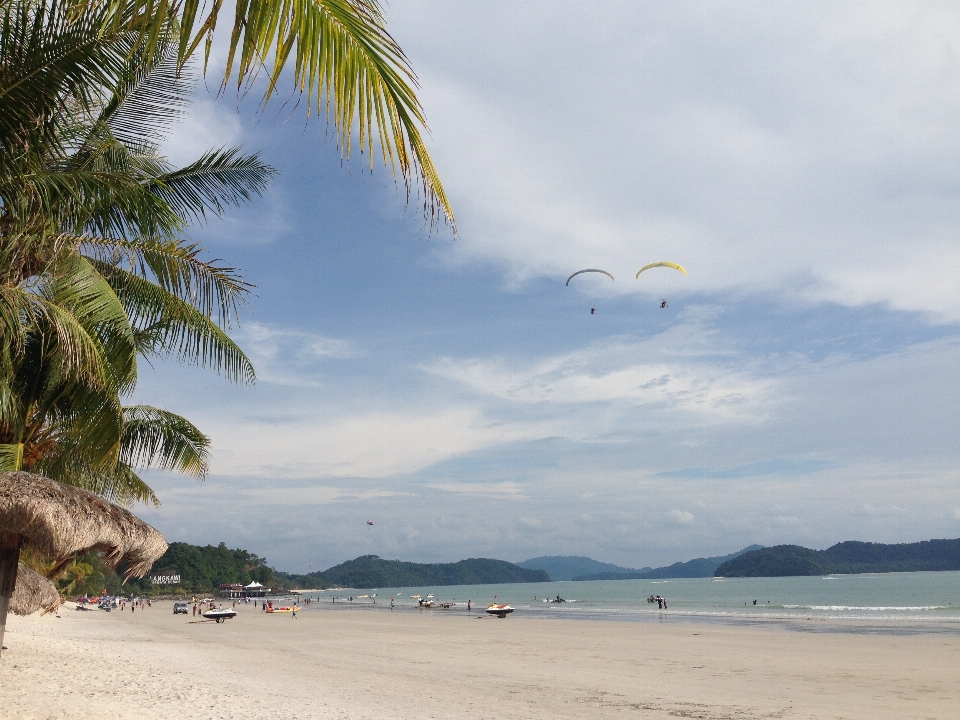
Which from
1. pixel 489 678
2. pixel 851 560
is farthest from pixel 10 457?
pixel 851 560

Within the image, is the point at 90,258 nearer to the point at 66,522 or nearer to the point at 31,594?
the point at 66,522

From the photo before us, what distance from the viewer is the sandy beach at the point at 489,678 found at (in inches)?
401

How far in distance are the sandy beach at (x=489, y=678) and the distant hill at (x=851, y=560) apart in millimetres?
177349

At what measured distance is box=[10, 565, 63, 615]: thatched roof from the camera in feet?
39.3

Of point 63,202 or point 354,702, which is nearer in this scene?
point 63,202

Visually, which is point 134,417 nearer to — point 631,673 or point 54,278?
point 54,278

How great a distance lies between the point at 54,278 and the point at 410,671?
1310 centimetres

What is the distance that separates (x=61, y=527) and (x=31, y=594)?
640 cm

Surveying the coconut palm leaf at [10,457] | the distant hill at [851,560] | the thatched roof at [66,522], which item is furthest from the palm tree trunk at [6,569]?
the distant hill at [851,560]

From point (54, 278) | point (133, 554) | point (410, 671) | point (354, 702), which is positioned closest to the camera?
point (54, 278)

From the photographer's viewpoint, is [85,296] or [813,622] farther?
[813,622]

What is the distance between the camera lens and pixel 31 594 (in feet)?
39.7

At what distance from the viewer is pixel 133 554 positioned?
7996 mm

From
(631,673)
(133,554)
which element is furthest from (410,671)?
(133,554)
